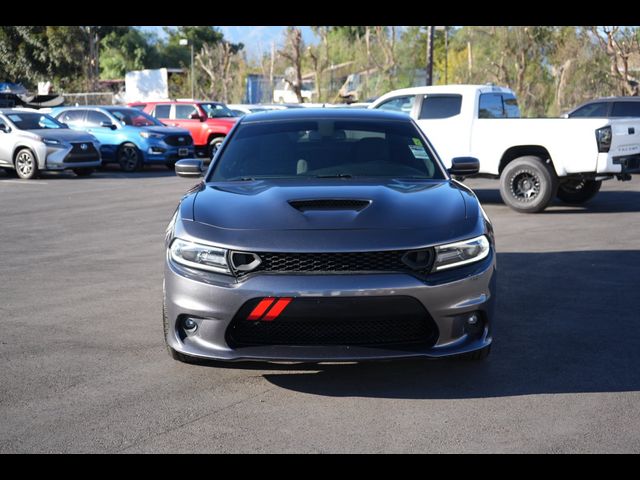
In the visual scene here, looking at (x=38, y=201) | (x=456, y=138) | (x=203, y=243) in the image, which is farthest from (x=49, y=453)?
(x=38, y=201)

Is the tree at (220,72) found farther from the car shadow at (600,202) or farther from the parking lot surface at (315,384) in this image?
the parking lot surface at (315,384)

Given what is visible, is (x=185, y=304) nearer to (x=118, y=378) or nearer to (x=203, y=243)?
(x=203, y=243)

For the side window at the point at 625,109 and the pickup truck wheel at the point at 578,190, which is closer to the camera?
the pickup truck wheel at the point at 578,190

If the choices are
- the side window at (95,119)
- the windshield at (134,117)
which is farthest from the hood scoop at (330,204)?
the side window at (95,119)

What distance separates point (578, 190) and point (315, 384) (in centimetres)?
1060

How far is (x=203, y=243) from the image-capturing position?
4855 mm

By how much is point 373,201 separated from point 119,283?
12.2 feet

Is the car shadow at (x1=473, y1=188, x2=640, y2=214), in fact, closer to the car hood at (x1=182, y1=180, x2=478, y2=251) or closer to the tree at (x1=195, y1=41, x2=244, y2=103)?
the car hood at (x1=182, y1=180, x2=478, y2=251)

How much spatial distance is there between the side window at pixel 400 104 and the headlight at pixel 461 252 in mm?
10773

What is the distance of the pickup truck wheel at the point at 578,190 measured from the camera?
14.4m

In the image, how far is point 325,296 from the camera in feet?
14.9
